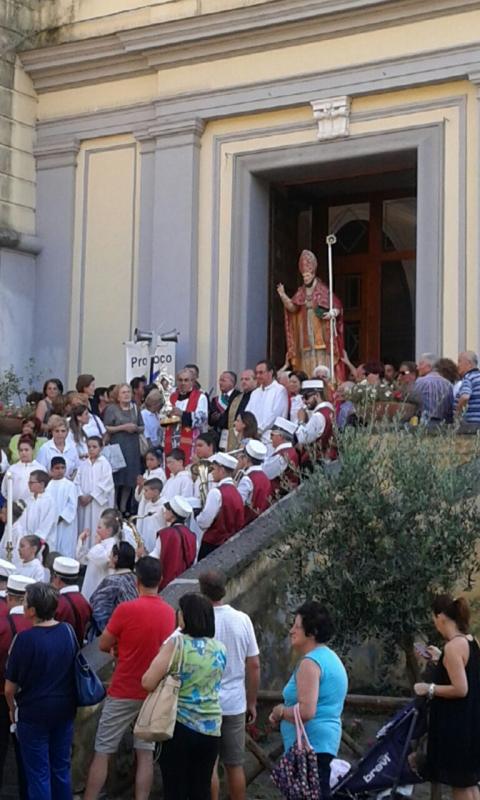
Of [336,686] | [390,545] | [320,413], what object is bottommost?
[336,686]

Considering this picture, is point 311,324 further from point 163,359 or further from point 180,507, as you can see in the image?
point 180,507

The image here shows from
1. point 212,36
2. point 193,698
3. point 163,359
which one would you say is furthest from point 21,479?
point 212,36

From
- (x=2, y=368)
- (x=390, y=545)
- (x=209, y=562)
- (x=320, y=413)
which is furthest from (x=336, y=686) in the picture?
(x=2, y=368)

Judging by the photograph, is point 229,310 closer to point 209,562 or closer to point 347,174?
point 347,174

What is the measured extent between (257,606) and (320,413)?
10.6ft

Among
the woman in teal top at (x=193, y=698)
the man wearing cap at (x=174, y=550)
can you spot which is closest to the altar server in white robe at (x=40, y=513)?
the man wearing cap at (x=174, y=550)

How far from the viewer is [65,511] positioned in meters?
14.1

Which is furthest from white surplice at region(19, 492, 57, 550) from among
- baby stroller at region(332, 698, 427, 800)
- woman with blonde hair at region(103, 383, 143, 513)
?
baby stroller at region(332, 698, 427, 800)

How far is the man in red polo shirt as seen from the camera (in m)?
8.72

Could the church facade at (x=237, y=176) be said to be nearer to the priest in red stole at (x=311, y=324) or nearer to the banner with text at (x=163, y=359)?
the banner with text at (x=163, y=359)

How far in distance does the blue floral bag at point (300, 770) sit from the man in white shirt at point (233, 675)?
3.08 ft

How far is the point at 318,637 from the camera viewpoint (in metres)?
7.67

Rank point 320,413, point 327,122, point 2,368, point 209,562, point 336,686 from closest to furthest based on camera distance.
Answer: point 336,686, point 209,562, point 320,413, point 327,122, point 2,368

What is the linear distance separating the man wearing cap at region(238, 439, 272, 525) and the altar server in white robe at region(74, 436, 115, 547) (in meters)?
2.40
